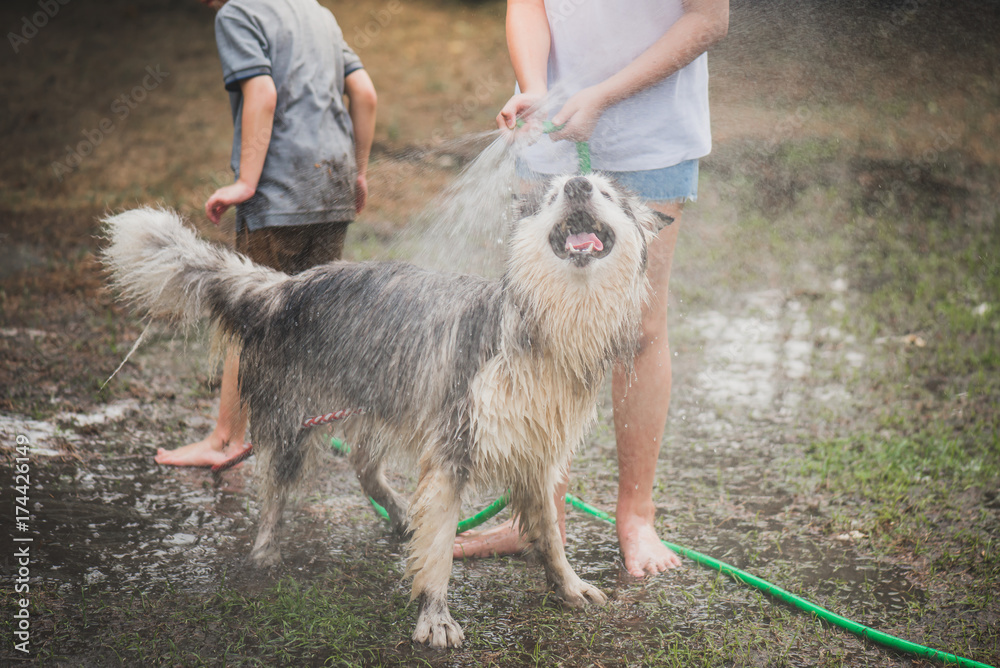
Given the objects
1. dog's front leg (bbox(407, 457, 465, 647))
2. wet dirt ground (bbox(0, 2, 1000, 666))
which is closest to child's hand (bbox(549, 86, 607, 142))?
wet dirt ground (bbox(0, 2, 1000, 666))

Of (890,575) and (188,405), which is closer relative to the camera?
(890,575)

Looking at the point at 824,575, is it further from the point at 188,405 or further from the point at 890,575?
the point at 188,405

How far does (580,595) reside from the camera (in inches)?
108

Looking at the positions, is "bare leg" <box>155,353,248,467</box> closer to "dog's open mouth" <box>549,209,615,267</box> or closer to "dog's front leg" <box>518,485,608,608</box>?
"dog's front leg" <box>518,485,608,608</box>

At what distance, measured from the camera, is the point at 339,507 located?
341 cm

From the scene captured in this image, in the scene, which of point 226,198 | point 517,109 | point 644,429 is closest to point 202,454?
point 226,198

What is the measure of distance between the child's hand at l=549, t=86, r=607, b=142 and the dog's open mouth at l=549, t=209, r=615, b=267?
1.21 ft

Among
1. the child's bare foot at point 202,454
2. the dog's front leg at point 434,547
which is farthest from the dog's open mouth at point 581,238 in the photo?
the child's bare foot at point 202,454

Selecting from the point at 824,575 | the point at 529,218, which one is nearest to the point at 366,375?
the point at 529,218

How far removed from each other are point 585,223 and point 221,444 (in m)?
2.18

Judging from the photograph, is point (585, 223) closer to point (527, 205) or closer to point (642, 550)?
point (527, 205)

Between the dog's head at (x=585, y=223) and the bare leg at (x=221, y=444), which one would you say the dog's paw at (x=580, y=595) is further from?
the bare leg at (x=221, y=444)

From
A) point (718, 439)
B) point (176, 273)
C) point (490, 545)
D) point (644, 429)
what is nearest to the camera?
point (176, 273)

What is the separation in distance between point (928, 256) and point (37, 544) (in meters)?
6.60
